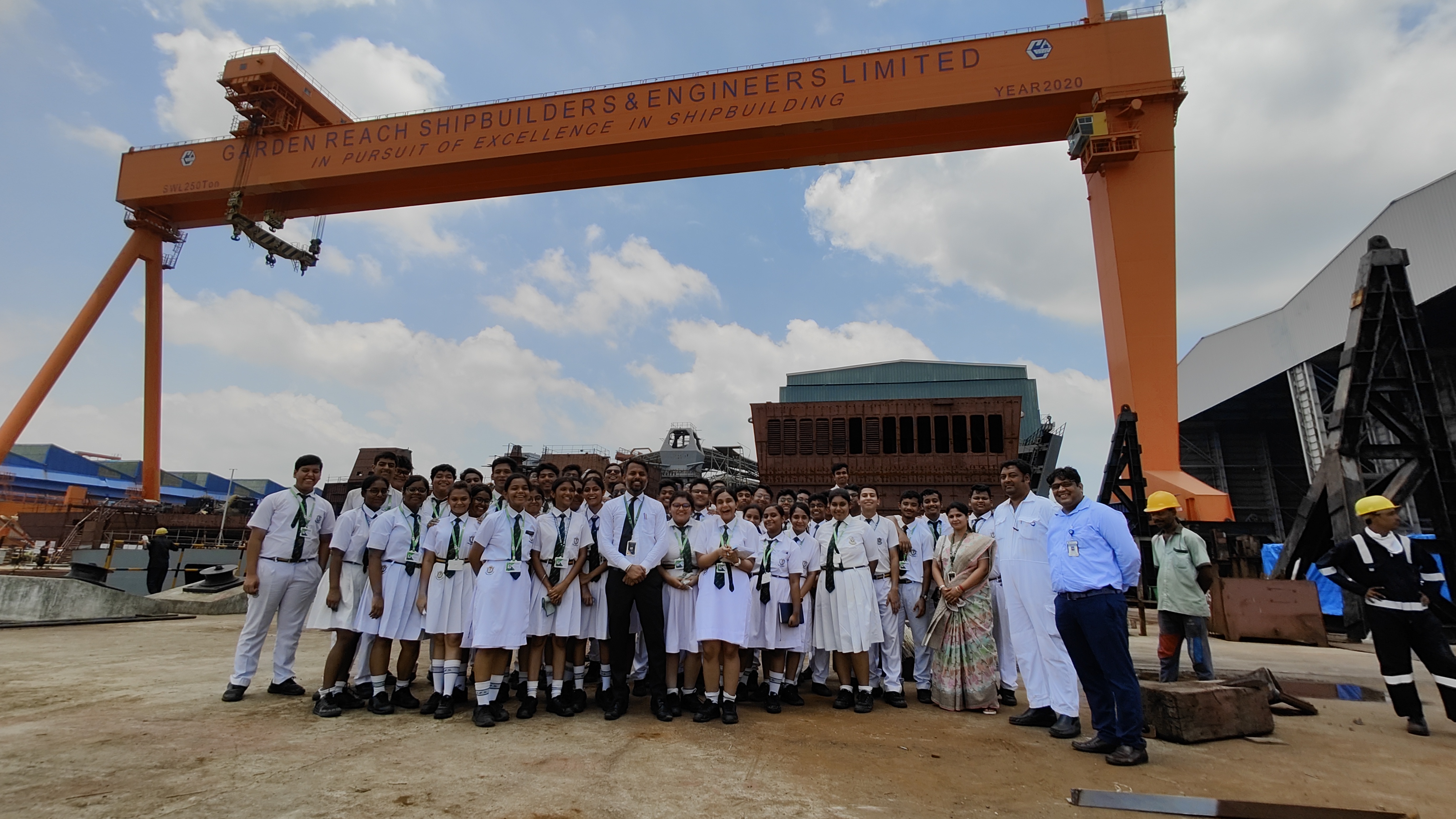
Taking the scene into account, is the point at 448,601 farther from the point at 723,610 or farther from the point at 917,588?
the point at 917,588

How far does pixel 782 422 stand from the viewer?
2342 cm

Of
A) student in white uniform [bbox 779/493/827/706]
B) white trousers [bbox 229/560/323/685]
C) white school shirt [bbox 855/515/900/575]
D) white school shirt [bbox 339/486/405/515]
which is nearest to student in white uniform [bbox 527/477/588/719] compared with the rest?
white school shirt [bbox 339/486/405/515]

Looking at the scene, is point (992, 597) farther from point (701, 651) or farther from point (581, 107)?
point (581, 107)

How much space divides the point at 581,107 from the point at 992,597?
528 inches

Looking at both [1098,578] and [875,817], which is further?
[1098,578]

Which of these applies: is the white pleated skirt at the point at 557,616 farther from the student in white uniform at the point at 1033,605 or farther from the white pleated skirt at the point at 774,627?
the student in white uniform at the point at 1033,605

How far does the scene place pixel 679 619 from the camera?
4.20 metres

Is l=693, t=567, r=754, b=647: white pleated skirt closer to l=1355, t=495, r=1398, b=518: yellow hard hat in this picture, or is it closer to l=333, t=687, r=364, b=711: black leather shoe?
l=333, t=687, r=364, b=711: black leather shoe

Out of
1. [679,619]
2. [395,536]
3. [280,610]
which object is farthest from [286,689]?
[679,619]

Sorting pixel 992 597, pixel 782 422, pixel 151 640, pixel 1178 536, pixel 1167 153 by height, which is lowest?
pixel 151 640

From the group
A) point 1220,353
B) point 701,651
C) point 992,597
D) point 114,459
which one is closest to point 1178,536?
point 992,597

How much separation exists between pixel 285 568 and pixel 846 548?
382 centimetres

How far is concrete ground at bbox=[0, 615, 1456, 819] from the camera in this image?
8.01 feet

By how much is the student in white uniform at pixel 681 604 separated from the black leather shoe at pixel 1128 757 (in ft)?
7.27
